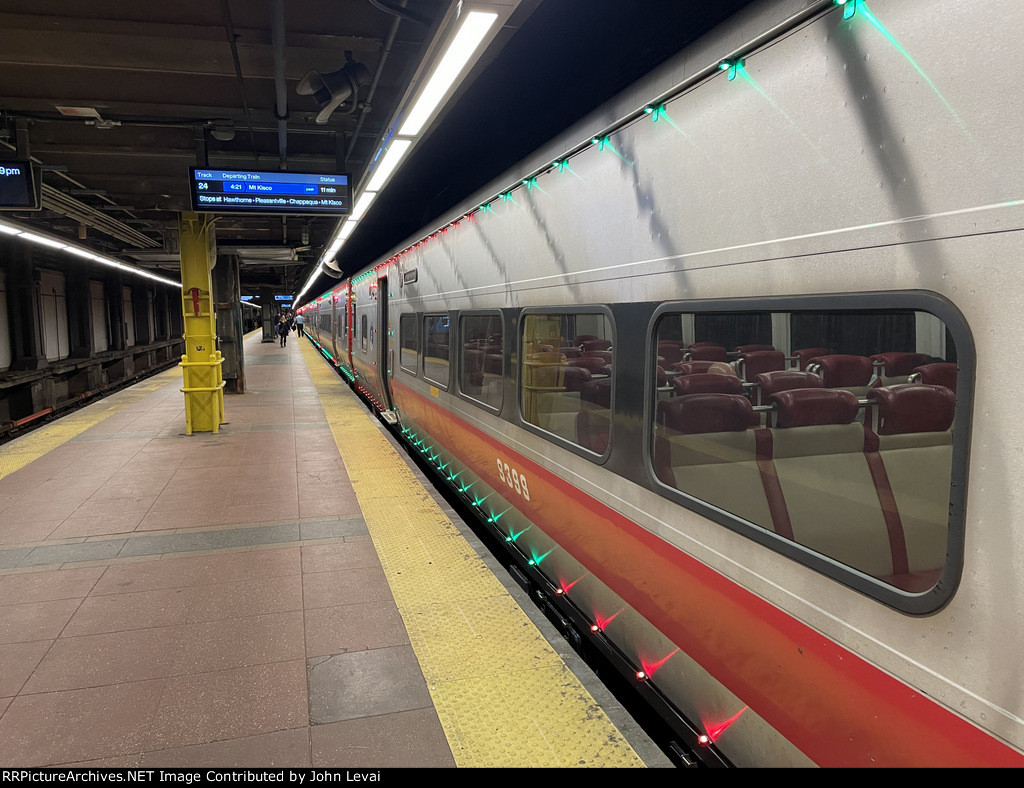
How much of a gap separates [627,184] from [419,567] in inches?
108

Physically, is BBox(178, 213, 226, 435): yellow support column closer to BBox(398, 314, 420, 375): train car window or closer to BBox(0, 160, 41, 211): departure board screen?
BBox(0, 160, 41, 211): departure board screen

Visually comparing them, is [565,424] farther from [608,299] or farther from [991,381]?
[991,381]

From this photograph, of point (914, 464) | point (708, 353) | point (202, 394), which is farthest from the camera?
point (202, 394)

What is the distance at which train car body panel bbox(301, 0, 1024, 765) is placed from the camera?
136cm

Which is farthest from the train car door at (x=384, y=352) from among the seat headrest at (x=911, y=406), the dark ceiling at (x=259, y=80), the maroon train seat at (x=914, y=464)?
the seat headrest at (x=911, y=406)

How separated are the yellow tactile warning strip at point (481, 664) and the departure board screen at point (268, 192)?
377 centimetres

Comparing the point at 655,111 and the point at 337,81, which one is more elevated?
the point at 337,81

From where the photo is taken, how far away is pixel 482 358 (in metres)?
4.85

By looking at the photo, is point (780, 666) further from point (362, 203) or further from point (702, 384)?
point (362, 203)

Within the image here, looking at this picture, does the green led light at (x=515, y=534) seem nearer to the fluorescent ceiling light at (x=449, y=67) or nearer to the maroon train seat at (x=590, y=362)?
the maroon train seat at (x=590, y=362)

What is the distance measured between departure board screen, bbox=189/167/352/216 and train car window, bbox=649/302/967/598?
547 cm

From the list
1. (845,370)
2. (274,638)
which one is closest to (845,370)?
(845,370)

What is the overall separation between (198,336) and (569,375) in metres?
7.66

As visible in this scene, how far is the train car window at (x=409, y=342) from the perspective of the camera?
7324 millimetres
